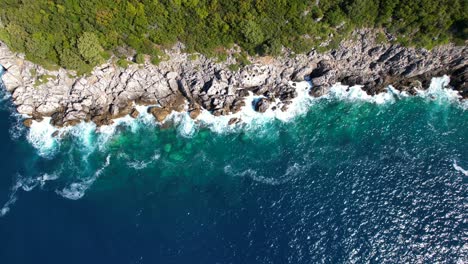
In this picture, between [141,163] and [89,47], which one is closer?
[141,163]

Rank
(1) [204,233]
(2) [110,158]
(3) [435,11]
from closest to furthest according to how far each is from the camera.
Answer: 1. (1) [204,233]
2. (3) [435,11]
3. (2) [110,158]

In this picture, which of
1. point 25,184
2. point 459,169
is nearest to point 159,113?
point 25,184

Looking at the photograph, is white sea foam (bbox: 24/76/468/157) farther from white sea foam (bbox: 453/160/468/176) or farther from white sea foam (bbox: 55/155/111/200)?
white sea foam (bbox: 453/160/468/176)

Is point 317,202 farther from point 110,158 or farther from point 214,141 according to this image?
point 110,158

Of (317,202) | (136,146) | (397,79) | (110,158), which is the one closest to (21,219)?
(110,158)

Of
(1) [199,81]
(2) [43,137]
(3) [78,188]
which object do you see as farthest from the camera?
(2) [43,137]

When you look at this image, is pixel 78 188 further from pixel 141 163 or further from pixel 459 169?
pixel 459 169

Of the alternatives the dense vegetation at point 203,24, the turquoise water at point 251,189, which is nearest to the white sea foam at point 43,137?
the turquoise water at point 251,189
